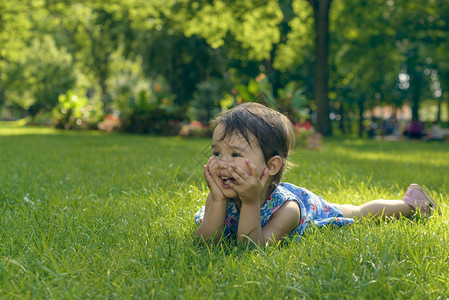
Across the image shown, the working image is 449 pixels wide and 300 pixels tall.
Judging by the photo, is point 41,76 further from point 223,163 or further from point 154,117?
point 223,163

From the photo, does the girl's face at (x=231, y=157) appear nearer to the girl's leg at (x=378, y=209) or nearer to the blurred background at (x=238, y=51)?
the girl's leg at (x=378, y=209)

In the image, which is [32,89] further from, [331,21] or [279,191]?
[279,191]

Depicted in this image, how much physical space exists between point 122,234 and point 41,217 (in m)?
0.77

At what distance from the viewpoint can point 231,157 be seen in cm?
254

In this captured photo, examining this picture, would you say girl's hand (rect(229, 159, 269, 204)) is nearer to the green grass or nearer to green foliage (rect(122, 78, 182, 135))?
the green grass

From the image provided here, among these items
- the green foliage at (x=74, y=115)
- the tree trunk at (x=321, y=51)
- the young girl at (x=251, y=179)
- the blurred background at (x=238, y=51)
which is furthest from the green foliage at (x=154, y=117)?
the young girl at (x=251, y=179)

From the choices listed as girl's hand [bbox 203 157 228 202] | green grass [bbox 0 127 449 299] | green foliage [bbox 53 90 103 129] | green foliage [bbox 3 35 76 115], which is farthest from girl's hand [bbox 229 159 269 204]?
green foliage [bbox 3 35 76 115]

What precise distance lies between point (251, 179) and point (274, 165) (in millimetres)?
271

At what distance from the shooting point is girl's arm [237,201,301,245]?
8.27 feet

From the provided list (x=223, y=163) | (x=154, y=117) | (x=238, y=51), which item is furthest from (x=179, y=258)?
(x=238, y=51)

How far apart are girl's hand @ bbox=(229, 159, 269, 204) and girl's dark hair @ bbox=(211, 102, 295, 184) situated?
19 cm

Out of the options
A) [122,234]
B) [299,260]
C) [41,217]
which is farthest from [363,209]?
[41,217]

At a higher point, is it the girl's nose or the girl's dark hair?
the girl's dark hair

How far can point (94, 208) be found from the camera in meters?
3.33
